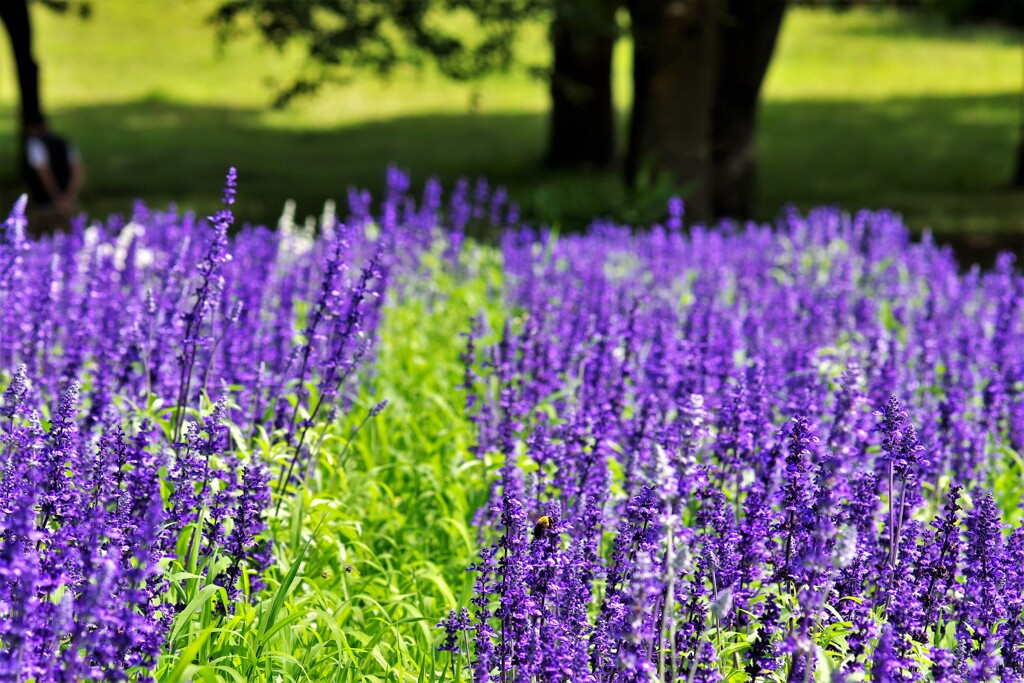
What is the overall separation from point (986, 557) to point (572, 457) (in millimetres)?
1571

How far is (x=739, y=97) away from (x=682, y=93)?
90.4 inches

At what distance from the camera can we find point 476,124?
1258 inches

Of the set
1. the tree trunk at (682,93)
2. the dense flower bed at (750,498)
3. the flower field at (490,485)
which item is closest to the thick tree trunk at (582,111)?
the tree trunk at (682,93)

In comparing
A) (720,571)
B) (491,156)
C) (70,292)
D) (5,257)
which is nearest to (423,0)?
(491,156)

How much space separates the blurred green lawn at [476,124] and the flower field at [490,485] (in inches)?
349

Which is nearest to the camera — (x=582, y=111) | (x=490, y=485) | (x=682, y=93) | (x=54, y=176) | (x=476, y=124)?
(x=490, y=485)

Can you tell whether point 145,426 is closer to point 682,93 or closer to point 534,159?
point 682,93

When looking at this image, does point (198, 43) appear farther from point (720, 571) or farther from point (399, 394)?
point (720, 571)

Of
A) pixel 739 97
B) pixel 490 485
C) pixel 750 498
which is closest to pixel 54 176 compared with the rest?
pixel 739 97

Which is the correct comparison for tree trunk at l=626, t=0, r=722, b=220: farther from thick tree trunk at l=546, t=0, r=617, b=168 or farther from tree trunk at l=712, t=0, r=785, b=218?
thick tree trunk at l=546, t=0, r=617, b=168

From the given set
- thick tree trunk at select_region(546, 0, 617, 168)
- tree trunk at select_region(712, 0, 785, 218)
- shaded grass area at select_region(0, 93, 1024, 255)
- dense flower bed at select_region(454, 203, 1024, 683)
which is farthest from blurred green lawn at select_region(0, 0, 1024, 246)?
dense flower bed at select_region(454, 203, 1024, 683)

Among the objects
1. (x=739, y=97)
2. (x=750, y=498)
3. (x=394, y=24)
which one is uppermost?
(x=394, y=24)

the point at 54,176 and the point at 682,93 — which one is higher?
the point at 682,93

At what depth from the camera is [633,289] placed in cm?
922
